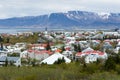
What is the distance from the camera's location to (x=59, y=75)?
1366 cm

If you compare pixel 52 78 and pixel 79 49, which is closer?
pixel 52 78

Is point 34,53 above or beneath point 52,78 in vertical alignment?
beneath

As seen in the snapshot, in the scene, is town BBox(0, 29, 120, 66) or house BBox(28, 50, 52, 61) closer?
town BBox(0, 29, 120, 66)

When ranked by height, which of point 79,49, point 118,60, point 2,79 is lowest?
point 79,49

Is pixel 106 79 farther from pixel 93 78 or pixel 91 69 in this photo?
pixel 91 69

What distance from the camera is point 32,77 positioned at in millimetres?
12109

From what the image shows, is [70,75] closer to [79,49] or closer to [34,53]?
[34,53]

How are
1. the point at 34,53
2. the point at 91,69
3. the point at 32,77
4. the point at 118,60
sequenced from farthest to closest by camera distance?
the point at 34,53, the point at 118,60, the point at 91,69, the point at 32,77

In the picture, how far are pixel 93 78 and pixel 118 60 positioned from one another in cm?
843

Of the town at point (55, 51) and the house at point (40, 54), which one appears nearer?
the town at point (55, 51)

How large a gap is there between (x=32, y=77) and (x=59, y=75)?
1.77m

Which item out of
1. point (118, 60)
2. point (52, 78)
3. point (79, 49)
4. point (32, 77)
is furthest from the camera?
point (79, 49)

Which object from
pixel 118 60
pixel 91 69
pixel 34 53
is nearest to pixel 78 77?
pixel 91 69

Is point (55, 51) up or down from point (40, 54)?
up
